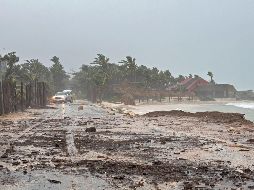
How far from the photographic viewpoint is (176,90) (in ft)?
389

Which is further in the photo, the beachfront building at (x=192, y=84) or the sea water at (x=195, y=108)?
the beachfront building at (x=192, y=84)

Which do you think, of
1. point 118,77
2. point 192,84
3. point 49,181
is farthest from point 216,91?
point 49,181

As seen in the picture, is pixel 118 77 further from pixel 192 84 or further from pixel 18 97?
pixel 18 97

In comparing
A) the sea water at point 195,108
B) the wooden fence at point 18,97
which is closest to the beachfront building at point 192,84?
the sea water at point 195,108

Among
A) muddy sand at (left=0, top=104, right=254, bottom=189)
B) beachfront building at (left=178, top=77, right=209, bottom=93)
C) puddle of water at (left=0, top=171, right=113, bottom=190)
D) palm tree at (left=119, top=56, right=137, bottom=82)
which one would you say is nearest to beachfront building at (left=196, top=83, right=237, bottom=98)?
beachfront building at (left=178, top=77, right=209, bottom=93)

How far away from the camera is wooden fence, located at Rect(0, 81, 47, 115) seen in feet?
106

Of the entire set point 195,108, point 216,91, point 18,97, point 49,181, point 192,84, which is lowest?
point 49,181

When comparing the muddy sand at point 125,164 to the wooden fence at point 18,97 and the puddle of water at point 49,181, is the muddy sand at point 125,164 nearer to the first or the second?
the puddle of water at point 49,181

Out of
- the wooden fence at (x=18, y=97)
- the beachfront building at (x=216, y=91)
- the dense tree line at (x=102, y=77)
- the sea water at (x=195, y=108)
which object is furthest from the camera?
the beachfront building at (x=216, y=91)

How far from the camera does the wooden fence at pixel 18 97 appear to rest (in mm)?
32219

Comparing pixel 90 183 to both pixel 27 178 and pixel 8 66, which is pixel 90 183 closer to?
pixel 27 178

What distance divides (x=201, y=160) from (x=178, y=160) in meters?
0.51

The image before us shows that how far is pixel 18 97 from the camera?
132 feet

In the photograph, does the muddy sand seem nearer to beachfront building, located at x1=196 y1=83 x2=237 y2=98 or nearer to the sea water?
the sea water
